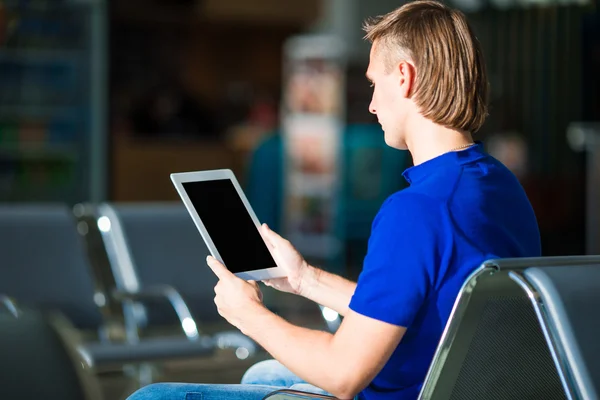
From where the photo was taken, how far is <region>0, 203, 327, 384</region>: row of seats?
3943 mm

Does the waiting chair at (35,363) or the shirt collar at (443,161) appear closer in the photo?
the waiting chair at (35,363)

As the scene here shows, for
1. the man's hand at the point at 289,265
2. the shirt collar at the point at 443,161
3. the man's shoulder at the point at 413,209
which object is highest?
the shirt collar at the point at 443,161

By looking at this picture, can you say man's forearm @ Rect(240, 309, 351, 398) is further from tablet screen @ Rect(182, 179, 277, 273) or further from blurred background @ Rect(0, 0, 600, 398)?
blurred background @ Rect(0, 0, 600, 398)

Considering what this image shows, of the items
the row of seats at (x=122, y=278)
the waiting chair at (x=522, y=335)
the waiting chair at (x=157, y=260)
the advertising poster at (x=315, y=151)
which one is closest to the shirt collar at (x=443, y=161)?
the waiting chair at (x=522, y=335)

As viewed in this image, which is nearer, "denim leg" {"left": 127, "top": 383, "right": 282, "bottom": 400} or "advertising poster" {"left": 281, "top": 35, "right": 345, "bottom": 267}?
"denim leg" {"left": 127, "top": 383, "right": 282, "bottom": 400}

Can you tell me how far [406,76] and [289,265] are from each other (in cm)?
52

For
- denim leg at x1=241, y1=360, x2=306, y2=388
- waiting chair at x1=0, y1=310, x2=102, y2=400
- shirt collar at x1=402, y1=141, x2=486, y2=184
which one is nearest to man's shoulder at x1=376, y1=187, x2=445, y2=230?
shirt collar at x1=402, y1=141, x2=486, y2=184

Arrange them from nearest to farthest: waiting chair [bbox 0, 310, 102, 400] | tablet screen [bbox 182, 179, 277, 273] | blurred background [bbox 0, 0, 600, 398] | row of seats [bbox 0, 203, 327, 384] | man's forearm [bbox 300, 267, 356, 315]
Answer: waiting chair [bbox 0, 310, 102, 400] → tablet screen [bbox 182, 179, 277, 273] → man's forearm [bbox 300, 267, 356, 315] → row of seats [bbox 0, 203, 327, 384] → blurred background [bbox 0, 0, 600, 398]

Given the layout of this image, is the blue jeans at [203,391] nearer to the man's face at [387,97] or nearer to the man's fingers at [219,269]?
the man's fingers at [219,269]

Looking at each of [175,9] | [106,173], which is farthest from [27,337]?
[175,9]

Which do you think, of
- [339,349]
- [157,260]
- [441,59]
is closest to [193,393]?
[339,349]

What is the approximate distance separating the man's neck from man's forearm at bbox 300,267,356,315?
42 centimetres

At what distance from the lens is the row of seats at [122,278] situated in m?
3.94

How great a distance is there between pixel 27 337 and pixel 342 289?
969 millimetres
